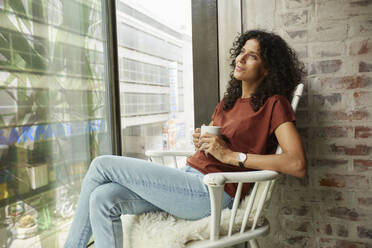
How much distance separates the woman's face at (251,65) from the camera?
1.46 meters

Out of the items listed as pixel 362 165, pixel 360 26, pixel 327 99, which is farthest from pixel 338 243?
pixel 360 26

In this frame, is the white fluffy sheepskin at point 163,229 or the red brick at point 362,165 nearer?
the white fluffy sheepskin at point 163,229

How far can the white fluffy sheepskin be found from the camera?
3.51 feet

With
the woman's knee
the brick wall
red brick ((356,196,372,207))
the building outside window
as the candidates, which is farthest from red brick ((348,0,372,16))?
the woman's knee

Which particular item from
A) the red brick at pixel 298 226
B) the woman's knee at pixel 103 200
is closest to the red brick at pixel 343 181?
the red brick at pixel 298 226

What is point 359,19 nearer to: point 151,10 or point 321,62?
point 321,62

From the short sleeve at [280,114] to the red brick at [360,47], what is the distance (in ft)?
1.68

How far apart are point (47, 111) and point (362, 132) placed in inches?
58.7

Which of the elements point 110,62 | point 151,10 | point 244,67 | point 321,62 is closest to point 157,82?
point 151,10

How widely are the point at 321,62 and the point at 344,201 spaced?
0.72 m

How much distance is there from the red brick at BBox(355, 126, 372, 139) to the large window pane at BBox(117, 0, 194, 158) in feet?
3.87

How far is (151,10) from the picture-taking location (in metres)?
2.21

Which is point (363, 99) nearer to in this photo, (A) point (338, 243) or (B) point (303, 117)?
(B) point (303, 117)

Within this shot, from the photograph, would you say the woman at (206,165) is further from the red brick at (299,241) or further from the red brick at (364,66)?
the red brick at (299,241)
